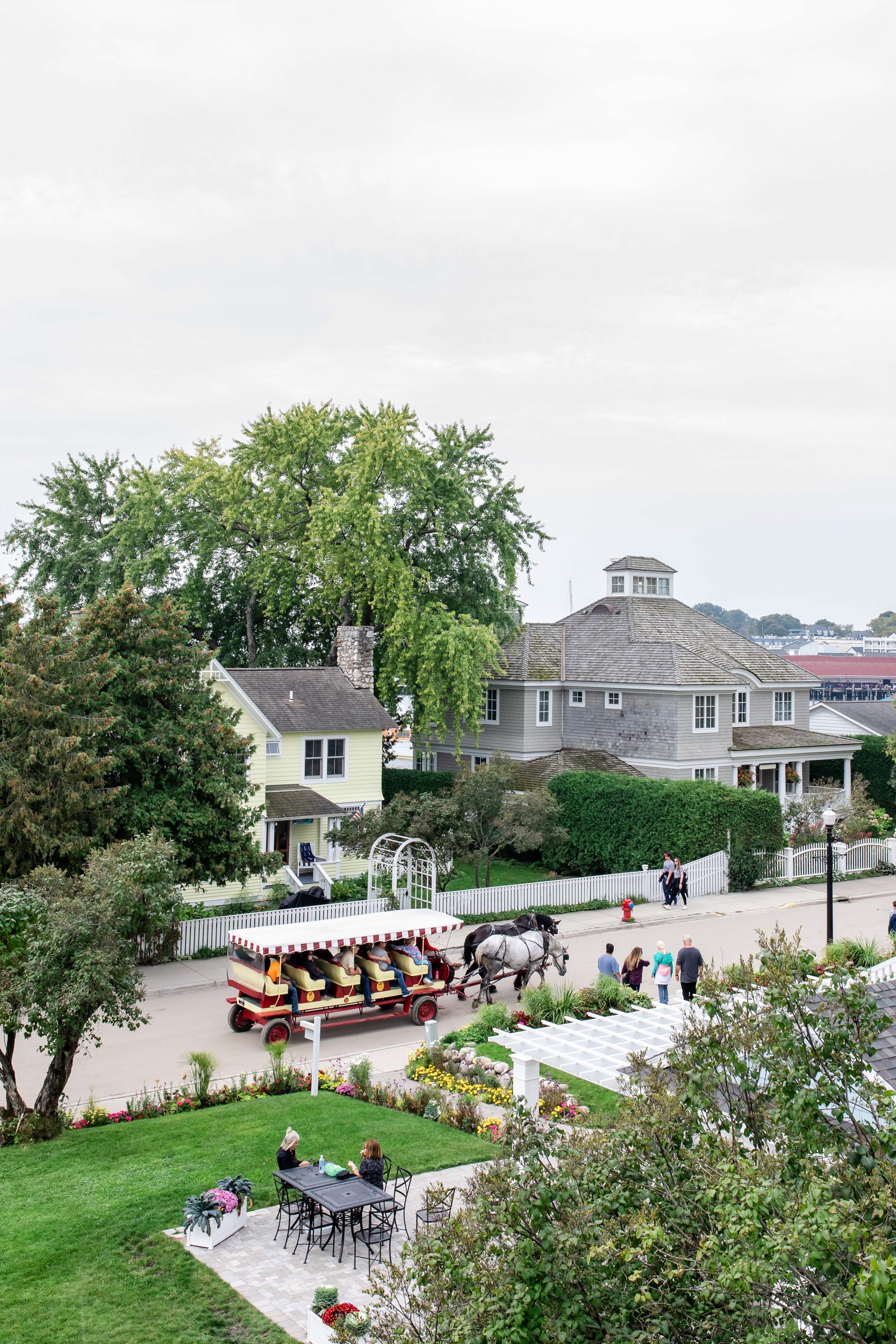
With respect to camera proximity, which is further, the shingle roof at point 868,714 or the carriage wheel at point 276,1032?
the shingle roof at point 868,714

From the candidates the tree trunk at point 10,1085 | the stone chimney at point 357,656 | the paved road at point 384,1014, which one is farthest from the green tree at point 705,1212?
the stone chimney at point 357,656

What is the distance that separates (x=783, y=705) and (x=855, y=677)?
70.1 meters

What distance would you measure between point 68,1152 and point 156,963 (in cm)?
1199

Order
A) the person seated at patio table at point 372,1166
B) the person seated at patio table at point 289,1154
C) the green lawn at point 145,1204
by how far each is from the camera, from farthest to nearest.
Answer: the person seated at patio table at point 289,1154 < the person seated at patio table at point 372,1166 < the green lawn at point 145,1204

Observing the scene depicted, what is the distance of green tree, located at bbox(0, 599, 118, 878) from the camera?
22.9m

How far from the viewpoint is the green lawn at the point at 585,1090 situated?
17.2 metres

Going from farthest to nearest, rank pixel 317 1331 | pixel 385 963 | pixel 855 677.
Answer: pixel 855 677, pixel 385 963, pixel 317 1331

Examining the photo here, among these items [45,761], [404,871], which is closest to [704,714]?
[404,871]

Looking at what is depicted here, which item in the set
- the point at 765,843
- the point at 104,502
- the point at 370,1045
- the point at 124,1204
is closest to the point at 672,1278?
the point at 124,1204

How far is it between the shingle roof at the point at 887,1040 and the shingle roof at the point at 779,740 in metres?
30.3

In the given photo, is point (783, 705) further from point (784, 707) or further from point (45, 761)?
point (45, 761)

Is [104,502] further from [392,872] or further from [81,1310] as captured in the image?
[81,1310]

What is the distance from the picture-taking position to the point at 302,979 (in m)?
21.3

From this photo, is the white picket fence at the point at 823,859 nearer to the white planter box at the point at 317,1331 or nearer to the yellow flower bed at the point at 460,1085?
the yellow flower bed at the point at 460,1085
